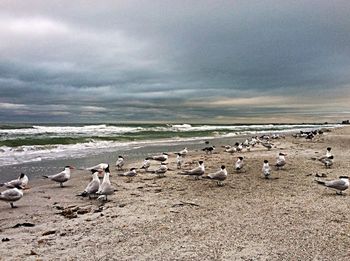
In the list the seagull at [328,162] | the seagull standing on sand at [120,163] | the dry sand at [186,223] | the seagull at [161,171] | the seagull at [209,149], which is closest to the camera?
the dry sand at [186,223]

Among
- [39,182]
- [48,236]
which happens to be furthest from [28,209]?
[39,182]

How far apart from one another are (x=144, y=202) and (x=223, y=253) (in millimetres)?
4432

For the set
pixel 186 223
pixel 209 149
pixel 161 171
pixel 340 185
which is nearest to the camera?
pixel 186 223

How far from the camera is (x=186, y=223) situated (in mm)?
7734

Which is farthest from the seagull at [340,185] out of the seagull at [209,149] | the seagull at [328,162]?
the seagull at [209,149]

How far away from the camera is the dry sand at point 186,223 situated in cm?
612

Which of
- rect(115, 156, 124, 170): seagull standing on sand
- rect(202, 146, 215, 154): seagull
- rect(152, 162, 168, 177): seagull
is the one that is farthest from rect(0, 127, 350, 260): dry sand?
rect(202, 146, 215, 154): seagull

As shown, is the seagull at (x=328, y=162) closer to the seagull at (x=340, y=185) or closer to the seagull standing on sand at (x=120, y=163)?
the seagull at (x=340, y=185)

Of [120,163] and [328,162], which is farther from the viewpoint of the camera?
[120,163]

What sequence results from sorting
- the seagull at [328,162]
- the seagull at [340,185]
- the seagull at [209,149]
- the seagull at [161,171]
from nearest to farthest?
the seagull at [340,185]
the seagull at [161,171]
the seagull at [328,162]
the seagull at [209,149]

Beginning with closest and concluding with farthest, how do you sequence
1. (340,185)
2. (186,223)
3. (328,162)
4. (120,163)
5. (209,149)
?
(186,223)
(340,185)
(328,162)
(120,163)
(209,149)

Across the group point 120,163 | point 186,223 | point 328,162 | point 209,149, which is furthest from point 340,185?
point 209,149

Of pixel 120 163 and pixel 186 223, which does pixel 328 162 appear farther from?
pixel 186 223

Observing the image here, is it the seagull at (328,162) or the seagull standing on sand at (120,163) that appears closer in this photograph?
the seagull at (328,162)
